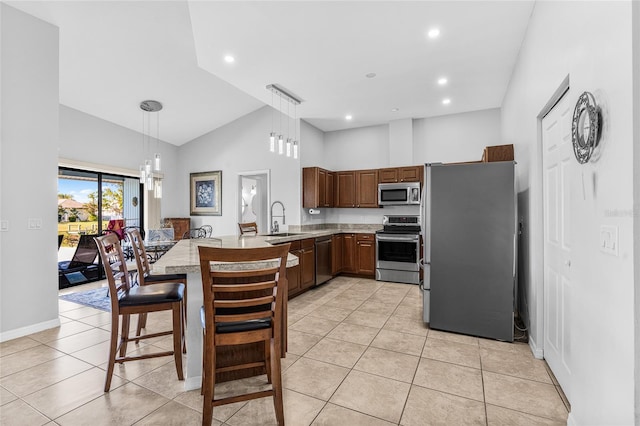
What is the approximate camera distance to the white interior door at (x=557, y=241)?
74.7 inches

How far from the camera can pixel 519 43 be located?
299 cm

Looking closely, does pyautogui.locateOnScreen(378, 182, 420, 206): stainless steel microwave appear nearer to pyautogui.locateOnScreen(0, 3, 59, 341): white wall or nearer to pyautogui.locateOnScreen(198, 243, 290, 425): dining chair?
pyautogui.locateOnScreen(198, 243, 290, 425): dining chair

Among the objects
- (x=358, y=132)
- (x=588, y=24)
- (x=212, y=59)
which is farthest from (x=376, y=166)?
(x=588, y=24)

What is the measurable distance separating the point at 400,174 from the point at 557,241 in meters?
3.40

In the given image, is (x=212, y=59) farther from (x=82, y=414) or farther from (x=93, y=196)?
(x=93, y=196)

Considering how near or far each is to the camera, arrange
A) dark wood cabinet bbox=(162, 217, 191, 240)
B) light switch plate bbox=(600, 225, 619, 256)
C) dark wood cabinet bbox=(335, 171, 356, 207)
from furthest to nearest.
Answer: dark wood cabinet bbox=(162, 217, 191, 240) < dark wood cabinet bbox=(335, 171, 356, 207) < light switch plate bbox=(600, 225, 619, 256)

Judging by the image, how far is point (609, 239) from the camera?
119 centimetres

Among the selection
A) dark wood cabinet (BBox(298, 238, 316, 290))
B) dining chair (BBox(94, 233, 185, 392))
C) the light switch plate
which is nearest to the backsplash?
dark wood cabinet (BBox(298, 238, 316, 290))

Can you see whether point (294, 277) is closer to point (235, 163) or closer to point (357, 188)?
point (357, 188)

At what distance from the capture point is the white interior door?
190 cm

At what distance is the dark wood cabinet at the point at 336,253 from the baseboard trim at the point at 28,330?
3785 mm

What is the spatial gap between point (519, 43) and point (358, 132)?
331 centimetres

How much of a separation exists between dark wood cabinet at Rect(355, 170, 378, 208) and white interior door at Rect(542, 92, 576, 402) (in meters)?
3.30

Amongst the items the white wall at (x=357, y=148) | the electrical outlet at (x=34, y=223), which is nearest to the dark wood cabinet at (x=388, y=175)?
the white wall at (x=357, y=148)
